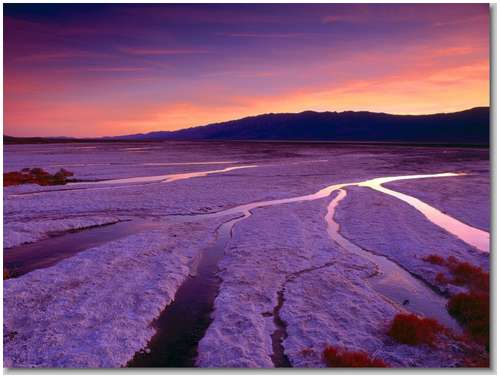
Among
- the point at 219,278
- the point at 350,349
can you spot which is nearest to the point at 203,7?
the point at 219,278

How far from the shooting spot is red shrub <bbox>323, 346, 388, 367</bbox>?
20.2 ft

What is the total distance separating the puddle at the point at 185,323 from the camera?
6.69 m

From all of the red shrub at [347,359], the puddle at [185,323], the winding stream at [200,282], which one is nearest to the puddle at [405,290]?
the winding stream at [200,282]

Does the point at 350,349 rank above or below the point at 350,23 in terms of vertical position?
Answer: below

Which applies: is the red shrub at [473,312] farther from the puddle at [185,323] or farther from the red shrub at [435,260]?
the puddle at [185,323]

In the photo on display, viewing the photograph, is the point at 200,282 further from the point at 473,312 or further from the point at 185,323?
the point at 473,312

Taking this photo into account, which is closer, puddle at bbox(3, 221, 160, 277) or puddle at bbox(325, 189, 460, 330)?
puddle at bbox(325, 189, 460, 330)

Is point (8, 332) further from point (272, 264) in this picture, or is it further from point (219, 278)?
point (272, 264)

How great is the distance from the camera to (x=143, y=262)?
11.1 metres

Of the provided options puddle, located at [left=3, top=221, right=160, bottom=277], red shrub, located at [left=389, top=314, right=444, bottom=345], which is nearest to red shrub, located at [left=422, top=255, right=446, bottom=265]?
red shrub, located at [left=389, top=314, right=444, bottom=345]

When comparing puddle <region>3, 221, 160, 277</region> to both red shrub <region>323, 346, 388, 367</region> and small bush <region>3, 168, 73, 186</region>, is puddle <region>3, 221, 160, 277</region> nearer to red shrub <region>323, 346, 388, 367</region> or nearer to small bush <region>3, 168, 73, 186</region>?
red shrub <region>323, 346, 388, 367</region>

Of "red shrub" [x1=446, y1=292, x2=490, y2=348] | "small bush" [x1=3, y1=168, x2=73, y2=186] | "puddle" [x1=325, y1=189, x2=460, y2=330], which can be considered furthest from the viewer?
"small bush" [x1=3, y1=168, x2=73, y2=186]

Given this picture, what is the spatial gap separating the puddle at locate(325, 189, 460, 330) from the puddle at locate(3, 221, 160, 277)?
819 centimetres

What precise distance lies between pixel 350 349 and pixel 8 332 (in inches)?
249
